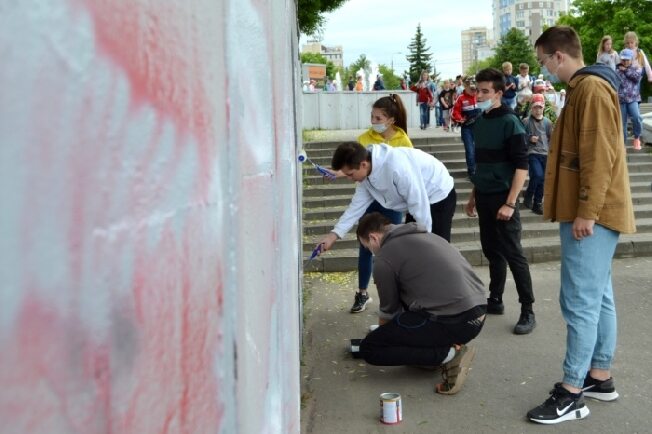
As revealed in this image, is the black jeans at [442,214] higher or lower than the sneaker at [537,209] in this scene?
higher

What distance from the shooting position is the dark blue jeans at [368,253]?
5398mm

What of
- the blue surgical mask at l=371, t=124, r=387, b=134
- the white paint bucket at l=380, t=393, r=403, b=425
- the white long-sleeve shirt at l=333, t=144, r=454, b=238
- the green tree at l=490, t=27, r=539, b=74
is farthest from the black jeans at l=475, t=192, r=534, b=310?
the green tree at l=490, t=27, r=539, b=74

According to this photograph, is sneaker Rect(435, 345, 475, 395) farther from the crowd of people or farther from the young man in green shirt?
the young man in green shirt

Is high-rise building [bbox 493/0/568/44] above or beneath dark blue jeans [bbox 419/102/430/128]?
above

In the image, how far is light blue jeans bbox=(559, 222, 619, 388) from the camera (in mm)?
3438

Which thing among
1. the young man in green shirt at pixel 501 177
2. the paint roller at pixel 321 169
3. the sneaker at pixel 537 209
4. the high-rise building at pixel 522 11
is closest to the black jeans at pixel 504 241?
the young man in green shirt at pixel 501 177

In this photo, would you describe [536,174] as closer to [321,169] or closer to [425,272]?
[321,169]

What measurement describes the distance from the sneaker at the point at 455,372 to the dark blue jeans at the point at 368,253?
4.54 feet

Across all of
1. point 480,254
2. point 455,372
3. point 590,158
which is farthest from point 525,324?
point 480,254

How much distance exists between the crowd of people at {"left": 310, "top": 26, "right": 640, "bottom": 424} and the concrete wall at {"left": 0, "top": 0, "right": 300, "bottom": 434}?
8.34 feet

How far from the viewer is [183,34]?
979mm

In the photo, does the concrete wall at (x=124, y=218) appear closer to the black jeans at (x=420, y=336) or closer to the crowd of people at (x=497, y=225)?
the crowd of people at (x=497, y=225)

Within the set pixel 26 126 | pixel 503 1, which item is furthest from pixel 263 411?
pixel 503 1

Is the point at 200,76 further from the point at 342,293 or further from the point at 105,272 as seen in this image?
the point at 342,293
